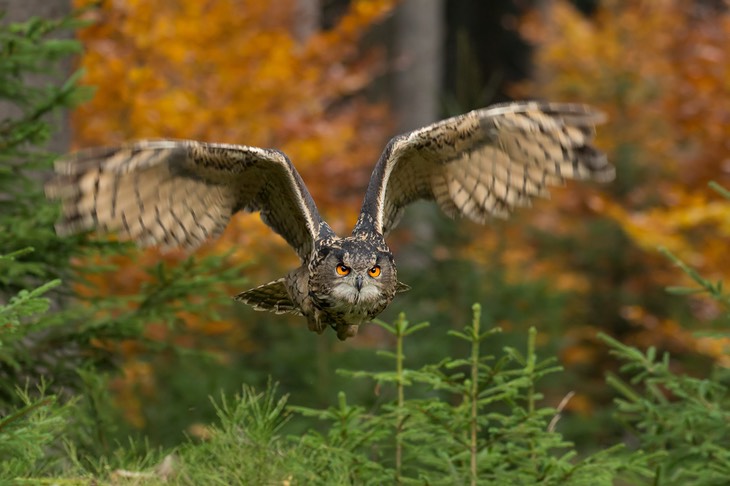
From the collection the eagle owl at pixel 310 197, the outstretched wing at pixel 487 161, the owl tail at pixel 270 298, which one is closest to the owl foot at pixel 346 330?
the eagle owl at pixel 310 197

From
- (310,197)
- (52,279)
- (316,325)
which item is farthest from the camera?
(52,279)

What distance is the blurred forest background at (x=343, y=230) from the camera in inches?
249

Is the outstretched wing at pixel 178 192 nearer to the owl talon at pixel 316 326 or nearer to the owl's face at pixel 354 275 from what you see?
the owl's face at pixel 354 275

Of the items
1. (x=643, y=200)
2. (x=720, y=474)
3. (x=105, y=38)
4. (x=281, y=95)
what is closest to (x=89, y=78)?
(x=105, y=38)

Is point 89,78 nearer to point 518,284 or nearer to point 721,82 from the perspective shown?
point 518,284

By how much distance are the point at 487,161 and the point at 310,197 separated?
3.02 feet

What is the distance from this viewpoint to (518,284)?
38.3 feet

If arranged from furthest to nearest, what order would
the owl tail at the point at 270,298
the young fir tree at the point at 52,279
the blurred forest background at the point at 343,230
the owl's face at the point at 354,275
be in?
the blurred forest background at the point at 343,230, the young fir tree at the point at 52,279, the owl tail at the point at 270,298, the owl's face at the point at 354,275

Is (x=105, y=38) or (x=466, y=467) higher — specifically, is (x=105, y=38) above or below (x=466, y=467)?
above

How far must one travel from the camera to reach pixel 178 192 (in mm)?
4984

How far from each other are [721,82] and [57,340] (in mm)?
8020

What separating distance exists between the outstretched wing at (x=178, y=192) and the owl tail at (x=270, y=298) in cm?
20

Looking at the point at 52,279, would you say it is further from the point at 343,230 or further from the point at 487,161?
the point at 343,230

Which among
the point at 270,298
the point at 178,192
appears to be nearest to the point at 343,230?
the point at 270,298
